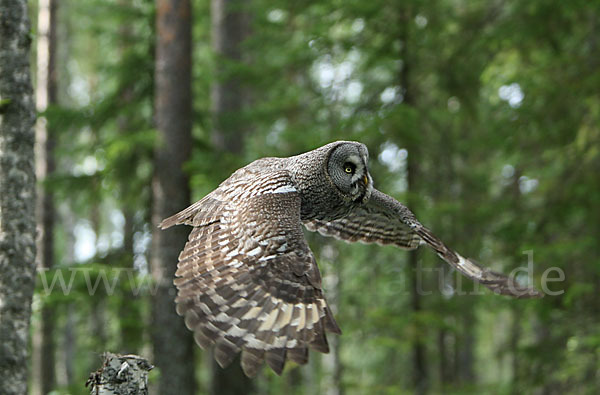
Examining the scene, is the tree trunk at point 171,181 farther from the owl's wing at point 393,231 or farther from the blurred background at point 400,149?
the owl's wing at point 393,231

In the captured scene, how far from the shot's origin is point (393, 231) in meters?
6.41

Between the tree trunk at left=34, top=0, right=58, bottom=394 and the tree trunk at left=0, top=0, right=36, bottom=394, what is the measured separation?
8410mm

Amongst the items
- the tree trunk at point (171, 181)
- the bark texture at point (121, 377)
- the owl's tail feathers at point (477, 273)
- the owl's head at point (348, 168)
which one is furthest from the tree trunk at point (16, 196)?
the tree trunk at point (171, 181)

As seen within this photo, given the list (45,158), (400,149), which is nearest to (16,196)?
(400,149)

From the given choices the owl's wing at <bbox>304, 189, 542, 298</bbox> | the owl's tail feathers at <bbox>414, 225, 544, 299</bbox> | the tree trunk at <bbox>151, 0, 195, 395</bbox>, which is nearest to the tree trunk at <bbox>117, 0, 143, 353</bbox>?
→ the tree trunk at <bbox>151, 0, 195, 395</bbox>

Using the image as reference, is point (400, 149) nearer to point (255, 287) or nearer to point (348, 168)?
point (348, 168)

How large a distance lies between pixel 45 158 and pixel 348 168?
9.68 metres

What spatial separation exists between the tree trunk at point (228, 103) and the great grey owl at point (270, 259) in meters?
5.83

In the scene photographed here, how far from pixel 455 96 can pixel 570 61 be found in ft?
7.09

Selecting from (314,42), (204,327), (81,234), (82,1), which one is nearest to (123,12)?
(314,42)

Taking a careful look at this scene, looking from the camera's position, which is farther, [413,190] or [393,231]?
[413,190]

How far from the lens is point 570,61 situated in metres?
9.42

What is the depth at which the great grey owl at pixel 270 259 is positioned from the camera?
3.92m

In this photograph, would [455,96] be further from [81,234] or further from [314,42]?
[81,234]
